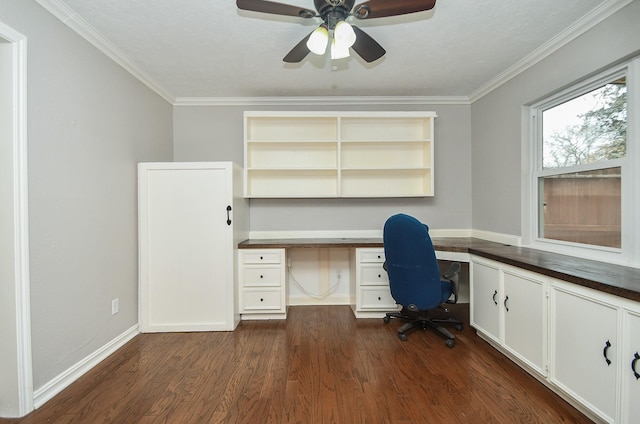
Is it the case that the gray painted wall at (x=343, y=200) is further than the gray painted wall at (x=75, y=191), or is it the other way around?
the gray painted wall at (x=343, y=200)

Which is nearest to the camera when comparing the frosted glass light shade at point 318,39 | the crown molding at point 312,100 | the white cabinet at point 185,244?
the frosted glass light shade at point 318,39

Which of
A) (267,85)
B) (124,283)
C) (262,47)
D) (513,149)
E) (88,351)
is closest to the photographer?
(88,351)

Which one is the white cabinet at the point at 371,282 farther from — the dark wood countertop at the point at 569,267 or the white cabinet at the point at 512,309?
A: the white cabinet at the point at 512,309

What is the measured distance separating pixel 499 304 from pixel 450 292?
357 millimetres

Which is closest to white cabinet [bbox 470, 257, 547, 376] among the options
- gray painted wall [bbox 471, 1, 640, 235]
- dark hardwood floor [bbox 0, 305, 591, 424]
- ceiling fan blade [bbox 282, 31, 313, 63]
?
dark hardwood floor [bbox 0, 305, 591, 424]

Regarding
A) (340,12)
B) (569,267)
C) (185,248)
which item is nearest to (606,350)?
(569,267)

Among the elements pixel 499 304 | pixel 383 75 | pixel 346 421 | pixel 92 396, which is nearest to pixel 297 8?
pixel 383 75

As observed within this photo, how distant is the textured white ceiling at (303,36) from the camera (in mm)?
1882

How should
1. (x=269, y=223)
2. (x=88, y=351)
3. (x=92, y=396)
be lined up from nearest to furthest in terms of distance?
(x=92, y=396) → (x=88, y=351) → (x=269, y=223)

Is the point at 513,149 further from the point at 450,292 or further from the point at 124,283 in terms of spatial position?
the point at 124,283

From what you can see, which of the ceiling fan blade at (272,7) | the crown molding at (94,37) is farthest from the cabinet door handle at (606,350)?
the crown molding at (94,37)

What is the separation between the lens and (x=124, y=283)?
97.5 inches

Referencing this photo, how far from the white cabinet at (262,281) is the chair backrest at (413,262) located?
1124 mm

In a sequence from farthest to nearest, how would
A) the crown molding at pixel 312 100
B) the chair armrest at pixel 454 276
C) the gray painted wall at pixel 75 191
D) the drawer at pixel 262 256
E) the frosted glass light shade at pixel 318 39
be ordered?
the crown molding at pixel 312 100 < the drawer at pixel 262 256 < the chair armrest at pixel 454 276 < the frosted glass light shade at pixel 318 39 < the gray painted wall at pixel 75 191
